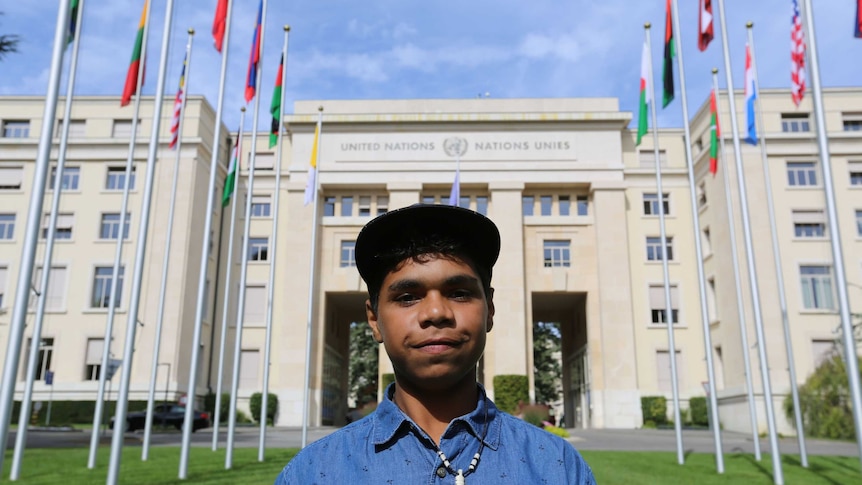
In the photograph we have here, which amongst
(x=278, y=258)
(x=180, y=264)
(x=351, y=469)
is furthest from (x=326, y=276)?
(x=351, y=469)

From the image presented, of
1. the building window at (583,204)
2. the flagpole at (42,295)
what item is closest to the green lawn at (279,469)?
the flagpole at (42,295)

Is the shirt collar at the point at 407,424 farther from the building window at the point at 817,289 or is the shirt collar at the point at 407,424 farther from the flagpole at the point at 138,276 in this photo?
the building window at the point at 817,289

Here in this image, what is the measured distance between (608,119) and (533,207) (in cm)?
693

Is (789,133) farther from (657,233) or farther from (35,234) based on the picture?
(35,234)

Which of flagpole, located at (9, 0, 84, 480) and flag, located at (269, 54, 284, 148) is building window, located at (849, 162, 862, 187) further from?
flagpole, located at (9, 0, 84, 480)

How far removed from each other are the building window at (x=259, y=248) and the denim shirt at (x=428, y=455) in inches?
1595

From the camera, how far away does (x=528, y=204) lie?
40719 mm

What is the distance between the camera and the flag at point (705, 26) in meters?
14.6

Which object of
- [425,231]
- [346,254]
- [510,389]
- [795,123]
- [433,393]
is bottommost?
[510,389]

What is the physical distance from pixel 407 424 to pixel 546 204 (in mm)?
39676

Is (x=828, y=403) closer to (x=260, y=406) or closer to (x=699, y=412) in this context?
(x=699, y=412)

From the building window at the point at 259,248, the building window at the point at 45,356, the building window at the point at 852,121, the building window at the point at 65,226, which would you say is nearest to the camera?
the building window at the point at 45,356

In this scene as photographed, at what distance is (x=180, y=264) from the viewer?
122 feet

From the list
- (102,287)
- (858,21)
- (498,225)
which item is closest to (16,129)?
(102,287)
